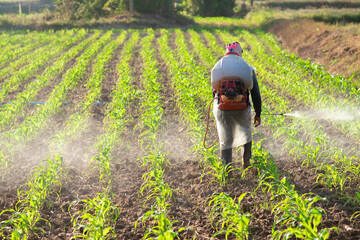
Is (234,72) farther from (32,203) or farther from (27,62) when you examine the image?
(27,62)

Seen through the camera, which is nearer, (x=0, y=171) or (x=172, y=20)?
(x=0, y=171)

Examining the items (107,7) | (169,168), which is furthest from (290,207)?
(107,7)

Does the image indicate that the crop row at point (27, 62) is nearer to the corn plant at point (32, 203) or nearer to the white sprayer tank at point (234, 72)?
the corn plant at point (32, 203)

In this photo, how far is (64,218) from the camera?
177 inches

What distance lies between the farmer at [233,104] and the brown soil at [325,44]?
21.1 ft

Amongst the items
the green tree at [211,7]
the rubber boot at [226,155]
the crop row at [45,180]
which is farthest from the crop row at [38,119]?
the green tree at [211,7]

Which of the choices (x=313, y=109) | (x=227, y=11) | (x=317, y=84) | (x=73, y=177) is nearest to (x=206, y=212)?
(x=73, y=177)

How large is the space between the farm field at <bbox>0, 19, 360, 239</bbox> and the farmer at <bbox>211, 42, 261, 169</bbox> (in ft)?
0.78

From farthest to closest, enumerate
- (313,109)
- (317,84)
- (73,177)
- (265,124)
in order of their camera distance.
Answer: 1. (317,84)
2. (313,109)
3. (265,124)
4. (73,177)

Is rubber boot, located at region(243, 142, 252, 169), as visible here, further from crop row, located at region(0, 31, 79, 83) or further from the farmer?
crop row, located at region(0, 31, 79, 83)

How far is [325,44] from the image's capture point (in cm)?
1536

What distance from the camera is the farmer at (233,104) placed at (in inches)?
191

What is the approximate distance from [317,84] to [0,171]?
789cm

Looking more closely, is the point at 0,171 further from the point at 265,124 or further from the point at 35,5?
the point at 35,5
